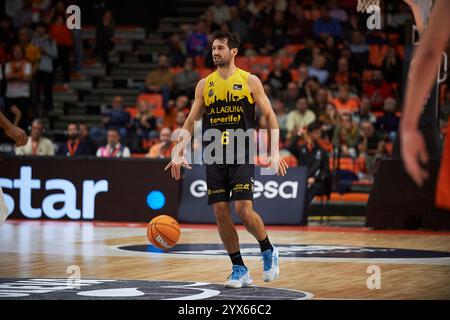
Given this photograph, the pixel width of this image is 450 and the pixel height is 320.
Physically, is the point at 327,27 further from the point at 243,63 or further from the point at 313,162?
the point at 313,162

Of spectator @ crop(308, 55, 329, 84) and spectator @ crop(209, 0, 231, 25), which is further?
spectator @ crop(209, 0, 231, 25)

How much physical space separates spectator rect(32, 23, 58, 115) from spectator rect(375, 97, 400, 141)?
812 cm

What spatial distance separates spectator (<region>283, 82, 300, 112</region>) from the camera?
70.0ft

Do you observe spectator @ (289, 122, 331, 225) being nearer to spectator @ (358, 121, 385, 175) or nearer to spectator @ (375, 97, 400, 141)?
spectator @ (358, 121, 385, 175)

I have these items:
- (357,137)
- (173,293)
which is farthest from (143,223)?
(173,293)

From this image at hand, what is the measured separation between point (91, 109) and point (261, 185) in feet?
28.8

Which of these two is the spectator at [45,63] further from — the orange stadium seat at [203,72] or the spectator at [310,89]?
the spectator at [310,89]

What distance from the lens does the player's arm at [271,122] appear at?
871cm

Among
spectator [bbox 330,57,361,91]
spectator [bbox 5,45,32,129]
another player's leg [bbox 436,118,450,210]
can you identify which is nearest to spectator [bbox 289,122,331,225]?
spectator [bbox 330,57,361,91]

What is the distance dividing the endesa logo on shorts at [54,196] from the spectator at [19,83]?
497 centimetres

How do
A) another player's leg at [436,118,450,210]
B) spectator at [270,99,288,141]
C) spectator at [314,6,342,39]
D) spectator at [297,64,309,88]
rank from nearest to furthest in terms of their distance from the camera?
another player's leg at [436,118,450,210] → spectator at [270,99,288,141] → spectator at [297,64,309,88] → spectator at [314,6,342,39]

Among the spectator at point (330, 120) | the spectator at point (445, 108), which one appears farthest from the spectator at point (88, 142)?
the spectator at point (445, 108)

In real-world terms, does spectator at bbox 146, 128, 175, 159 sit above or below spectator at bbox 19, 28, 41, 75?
below

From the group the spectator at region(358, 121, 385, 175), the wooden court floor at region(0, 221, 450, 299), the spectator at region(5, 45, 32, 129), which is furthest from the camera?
the spectator at region(5, 45, 32, 129)
